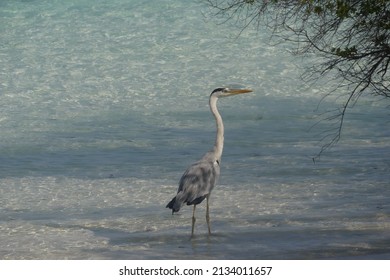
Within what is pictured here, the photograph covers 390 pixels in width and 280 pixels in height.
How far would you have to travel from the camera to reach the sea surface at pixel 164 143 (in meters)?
8.42

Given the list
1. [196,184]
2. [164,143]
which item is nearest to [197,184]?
[196,184]

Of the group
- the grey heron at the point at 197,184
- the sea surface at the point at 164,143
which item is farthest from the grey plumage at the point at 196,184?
the sea surface at the point at 164,143

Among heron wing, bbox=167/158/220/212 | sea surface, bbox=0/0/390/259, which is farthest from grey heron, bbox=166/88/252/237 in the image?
sea surface, bbox=0/0/390/259

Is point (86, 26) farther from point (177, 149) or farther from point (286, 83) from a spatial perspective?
point (177, 149)

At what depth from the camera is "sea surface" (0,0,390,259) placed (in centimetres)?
842

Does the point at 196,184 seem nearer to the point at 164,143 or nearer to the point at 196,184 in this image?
the point at 196,184

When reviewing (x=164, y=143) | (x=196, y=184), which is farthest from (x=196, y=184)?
(x=164, y=143)

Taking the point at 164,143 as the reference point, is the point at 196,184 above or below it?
below

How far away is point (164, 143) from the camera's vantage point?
1338cm

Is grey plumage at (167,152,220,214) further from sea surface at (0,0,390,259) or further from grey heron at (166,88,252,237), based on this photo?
sea surface at (0,0,390,259)

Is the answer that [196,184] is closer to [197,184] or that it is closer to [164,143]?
[197,184]

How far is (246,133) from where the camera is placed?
14031 millimetres

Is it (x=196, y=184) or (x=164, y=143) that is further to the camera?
(x=164, y=143)

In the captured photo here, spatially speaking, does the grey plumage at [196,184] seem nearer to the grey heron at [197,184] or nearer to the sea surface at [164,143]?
the grey heron at [197,184]
